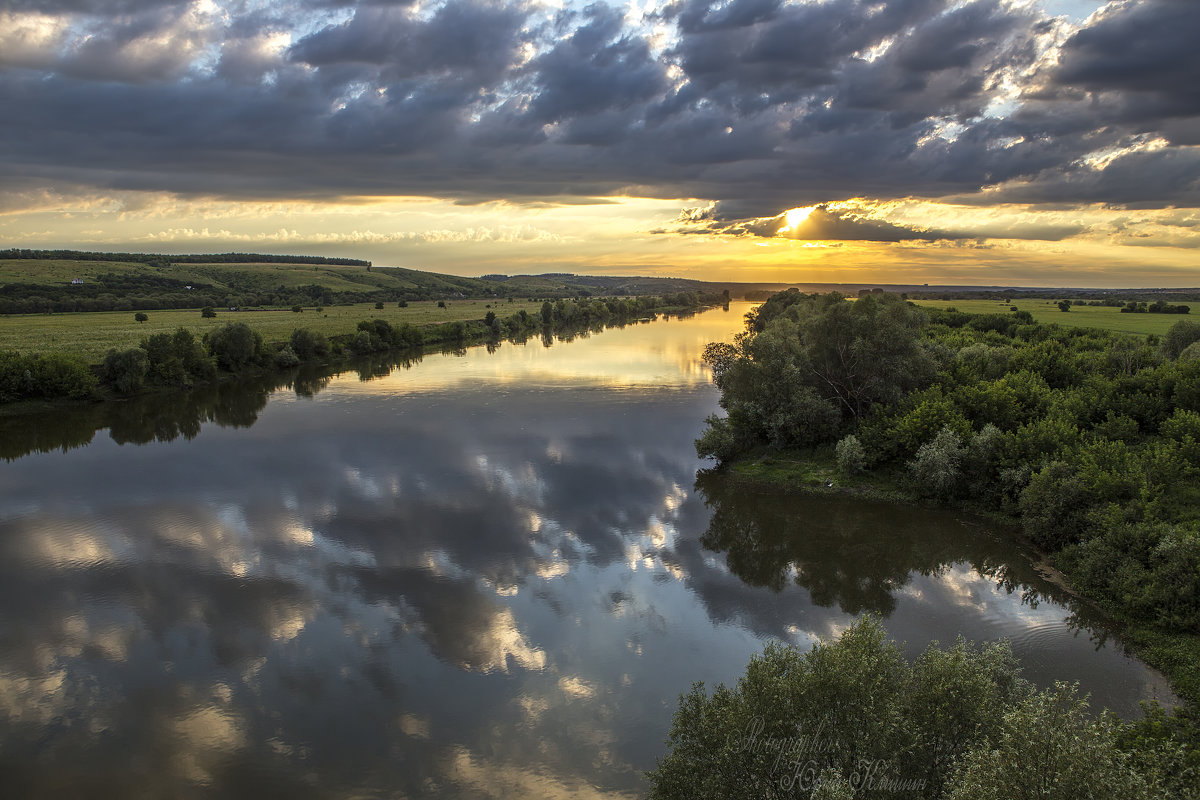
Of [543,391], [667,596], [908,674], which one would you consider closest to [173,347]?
[543,391]

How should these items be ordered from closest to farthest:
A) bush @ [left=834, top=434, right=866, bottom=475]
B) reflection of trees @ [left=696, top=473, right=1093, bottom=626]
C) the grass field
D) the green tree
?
the green tree, reflection of trees @ [left=696, top=473, right=1093, bottom=626], bush @ [left=834, top=434, right=866, bottom=475], the grass field

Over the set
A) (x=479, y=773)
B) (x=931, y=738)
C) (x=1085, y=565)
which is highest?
(x=931, y=738)

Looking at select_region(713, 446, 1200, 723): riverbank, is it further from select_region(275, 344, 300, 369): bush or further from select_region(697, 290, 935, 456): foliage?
select_region(275, 344, 300, 369): bush

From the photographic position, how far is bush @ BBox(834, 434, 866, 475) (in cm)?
2981

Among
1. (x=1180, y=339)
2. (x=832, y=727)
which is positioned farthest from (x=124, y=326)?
(x=1180, y=339)

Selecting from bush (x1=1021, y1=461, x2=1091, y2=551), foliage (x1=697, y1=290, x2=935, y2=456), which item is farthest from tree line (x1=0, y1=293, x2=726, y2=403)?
bush (x1=1021, y1=461, x2=1091, y2=551)

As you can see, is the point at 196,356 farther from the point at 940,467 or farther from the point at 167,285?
the point at 167,285

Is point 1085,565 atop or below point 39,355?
below

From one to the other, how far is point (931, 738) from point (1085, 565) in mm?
14051

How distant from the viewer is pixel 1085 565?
20.3 meters

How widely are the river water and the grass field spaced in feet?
81.6

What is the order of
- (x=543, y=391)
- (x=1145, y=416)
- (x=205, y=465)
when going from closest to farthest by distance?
(x=1145, y=416), (x=205, y=465), (x=543, y=391)

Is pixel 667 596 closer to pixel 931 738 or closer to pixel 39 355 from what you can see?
pixel 931 738

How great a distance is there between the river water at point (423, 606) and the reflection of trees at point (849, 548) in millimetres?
127
